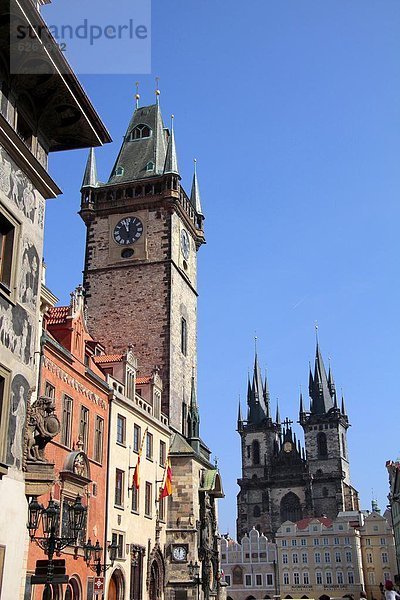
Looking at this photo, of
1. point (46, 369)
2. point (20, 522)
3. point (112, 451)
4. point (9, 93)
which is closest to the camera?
point (20, 522)

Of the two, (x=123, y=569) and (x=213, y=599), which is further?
(x=213, y=599)

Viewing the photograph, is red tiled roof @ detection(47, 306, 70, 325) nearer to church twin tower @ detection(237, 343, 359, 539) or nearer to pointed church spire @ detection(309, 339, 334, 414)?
church twin tower @ detection(237, 343, 359, 539)

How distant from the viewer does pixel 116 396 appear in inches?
1196

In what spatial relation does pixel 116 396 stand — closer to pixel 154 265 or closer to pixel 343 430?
pixel 154 265

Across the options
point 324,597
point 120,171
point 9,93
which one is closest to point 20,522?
point 9,93

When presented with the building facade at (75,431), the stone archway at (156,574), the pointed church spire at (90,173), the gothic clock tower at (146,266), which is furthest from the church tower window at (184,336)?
the building facade at (75,431)

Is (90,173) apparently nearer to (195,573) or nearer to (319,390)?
(195,573)

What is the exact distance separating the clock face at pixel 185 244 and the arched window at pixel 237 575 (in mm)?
64778

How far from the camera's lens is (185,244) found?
4600 cm

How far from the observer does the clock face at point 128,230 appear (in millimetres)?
43406

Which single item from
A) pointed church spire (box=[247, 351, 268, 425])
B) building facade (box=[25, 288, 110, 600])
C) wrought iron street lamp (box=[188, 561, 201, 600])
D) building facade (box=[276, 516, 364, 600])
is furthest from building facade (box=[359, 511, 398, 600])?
building facade (box=[25, 288, 110, 600])

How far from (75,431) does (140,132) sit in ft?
92.8

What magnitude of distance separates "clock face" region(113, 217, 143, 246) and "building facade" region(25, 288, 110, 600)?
1376 cm

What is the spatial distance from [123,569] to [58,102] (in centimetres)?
2049
